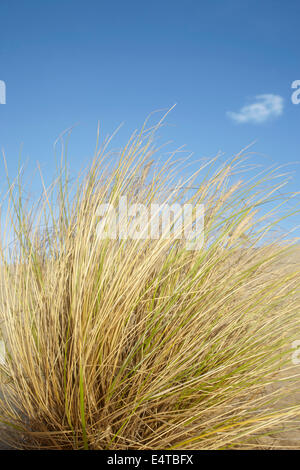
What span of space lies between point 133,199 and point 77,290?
0.52 m

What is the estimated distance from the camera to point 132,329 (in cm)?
146

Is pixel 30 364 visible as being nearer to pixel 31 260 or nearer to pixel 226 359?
pixel 31 260

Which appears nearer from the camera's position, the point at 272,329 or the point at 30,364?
the point at 30,364

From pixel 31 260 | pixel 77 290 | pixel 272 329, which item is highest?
pixel 31 260

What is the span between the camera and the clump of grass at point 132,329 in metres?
1.39

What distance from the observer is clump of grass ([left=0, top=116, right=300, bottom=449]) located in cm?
139

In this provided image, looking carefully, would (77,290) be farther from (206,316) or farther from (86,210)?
(206,316)

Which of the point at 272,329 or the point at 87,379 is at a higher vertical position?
the point at 272,329
